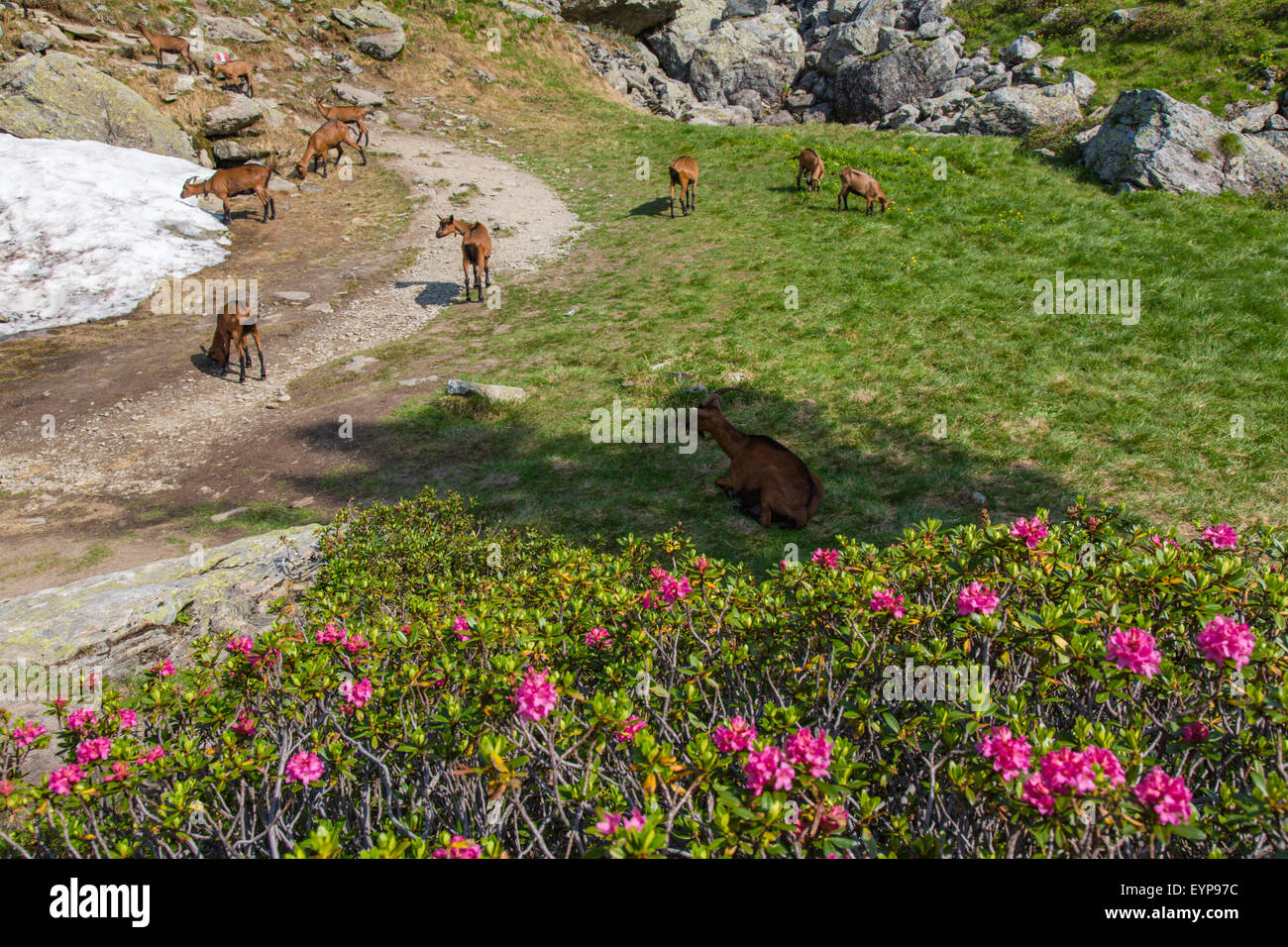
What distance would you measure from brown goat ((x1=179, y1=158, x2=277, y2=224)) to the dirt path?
74 centimetres

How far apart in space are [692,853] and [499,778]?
2.37ft

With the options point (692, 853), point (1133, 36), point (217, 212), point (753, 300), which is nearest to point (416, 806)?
point (692, 853)

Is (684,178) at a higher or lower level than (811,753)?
higher

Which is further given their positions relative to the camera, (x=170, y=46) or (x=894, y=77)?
(x=894, y=77)

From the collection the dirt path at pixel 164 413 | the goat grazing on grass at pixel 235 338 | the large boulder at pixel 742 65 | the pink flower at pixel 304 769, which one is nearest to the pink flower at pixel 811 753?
the pink flower at pixel 304 769

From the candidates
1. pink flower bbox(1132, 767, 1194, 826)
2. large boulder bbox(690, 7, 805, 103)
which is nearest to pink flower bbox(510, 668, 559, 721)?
pink flower bbox(1132, 767, 1194, 826)

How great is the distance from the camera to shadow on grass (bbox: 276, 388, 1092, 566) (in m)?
7.89

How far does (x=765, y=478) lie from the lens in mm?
7762

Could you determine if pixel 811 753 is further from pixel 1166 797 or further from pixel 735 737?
pixel 1166 797

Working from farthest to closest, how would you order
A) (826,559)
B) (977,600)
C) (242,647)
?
(826,559)
(242,647)
(977,600)

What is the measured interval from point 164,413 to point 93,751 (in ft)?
35.8

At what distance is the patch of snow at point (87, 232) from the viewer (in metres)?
15.2

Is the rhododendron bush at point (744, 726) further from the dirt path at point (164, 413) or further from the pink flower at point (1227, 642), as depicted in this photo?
the dirt path at point (164, 413)

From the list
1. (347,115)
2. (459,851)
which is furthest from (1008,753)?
(347,115)
